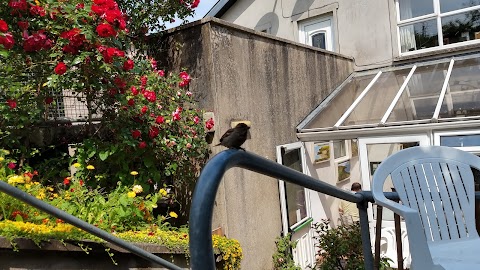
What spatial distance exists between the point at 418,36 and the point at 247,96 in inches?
192

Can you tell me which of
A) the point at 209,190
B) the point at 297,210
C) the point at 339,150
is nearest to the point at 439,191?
the point at 209,190

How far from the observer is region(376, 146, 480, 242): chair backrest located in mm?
1933

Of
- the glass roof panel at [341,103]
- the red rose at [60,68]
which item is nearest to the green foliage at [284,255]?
the glass roof panel at [341,103]

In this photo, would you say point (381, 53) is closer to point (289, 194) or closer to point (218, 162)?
point (289, 194)

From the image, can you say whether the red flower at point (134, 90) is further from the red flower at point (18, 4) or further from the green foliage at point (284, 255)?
the green foliage at point (284, 255)

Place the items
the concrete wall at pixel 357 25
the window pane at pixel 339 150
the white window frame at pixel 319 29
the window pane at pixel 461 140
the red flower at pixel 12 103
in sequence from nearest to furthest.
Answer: the red flower at pixel 12 103 < the window pane at pixel 461 140 < the window pane at pixel 339 150 < the concrete wall at pixel 357 25 < the white window frame at pixel 319 29

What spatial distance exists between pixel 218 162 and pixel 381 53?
7.79m

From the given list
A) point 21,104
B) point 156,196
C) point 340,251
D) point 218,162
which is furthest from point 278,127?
point 218,162

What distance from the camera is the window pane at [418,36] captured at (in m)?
7.39

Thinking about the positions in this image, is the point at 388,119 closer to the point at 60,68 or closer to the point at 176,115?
the point at 176,115

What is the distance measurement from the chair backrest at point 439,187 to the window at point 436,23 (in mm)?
6189

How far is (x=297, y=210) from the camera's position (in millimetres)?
5793

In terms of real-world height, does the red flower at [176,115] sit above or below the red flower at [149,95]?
below

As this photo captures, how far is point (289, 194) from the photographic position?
5.56m
